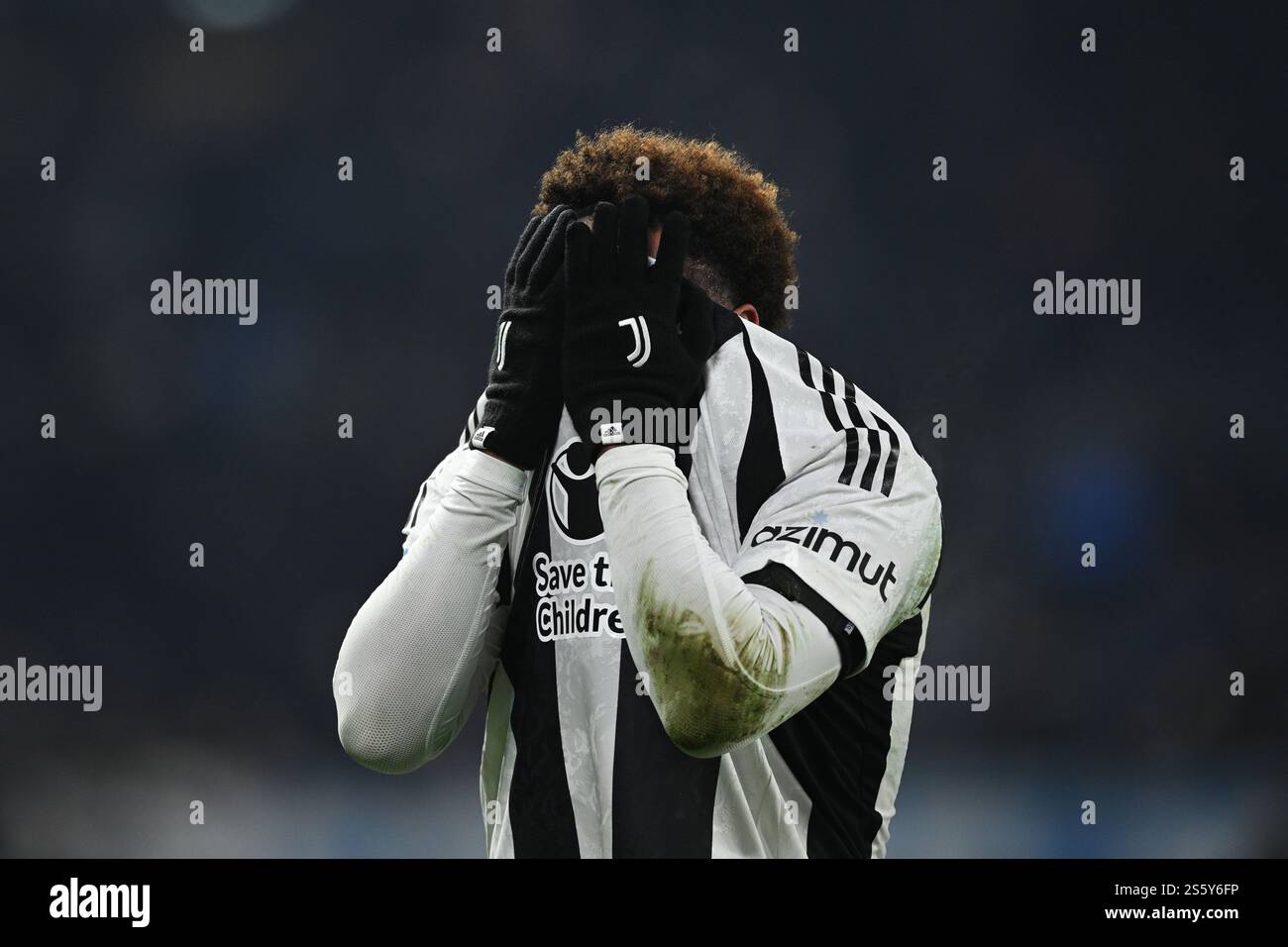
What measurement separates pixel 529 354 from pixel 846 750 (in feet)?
2.03

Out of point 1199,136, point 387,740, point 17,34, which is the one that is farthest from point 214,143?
point 387,740

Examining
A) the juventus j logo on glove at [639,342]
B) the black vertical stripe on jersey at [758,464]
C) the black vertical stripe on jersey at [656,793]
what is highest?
the juventus j logo on glove at [639,342]

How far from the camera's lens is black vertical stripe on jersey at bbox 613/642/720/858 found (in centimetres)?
151

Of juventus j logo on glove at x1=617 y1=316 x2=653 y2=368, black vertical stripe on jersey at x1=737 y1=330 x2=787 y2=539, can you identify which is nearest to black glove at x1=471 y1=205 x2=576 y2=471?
juventus j logo on glove at x1=617 y1=316 x2=653 y2=368

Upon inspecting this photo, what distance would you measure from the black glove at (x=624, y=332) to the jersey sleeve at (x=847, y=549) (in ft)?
0.55

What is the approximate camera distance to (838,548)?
142 cm

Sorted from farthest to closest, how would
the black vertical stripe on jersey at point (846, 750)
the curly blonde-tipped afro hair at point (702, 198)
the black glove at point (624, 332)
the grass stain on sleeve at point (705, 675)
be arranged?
1. the curly blonde-tipped afro hair at point (702, 198)
2. the black vertical stripe on jersey at point (846, 750)
3. the black glove at point (624, 332)
4. the grass stain on sleeve at point (705, 675)

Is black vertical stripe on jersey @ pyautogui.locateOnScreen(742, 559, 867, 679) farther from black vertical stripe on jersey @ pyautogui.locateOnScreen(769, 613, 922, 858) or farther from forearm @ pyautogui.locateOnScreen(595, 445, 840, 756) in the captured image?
black vertical stripe on jersey @ pyautogui.locateOnScreen(769, 613, 922, 858)

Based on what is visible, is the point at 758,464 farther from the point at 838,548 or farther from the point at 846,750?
the point at 846,750

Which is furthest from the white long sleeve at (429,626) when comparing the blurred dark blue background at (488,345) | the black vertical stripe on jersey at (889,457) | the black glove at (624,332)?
the blurred dark blue background at (488,345)

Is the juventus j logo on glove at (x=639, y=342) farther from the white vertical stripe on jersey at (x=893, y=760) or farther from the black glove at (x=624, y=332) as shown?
the white vertical stripe on jersey at (x=893, y=760)

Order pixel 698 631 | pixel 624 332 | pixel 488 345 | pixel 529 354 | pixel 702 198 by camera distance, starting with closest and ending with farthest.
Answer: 1. pixel 698 631
2. pixel 624 332
3. pixel 529 354
4. pixel 702 198
5. pixel 488 345

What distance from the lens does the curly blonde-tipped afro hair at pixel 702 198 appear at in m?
1.94

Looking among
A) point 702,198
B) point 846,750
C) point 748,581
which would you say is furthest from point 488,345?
point 748,581
